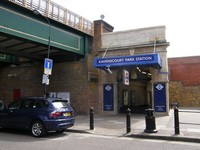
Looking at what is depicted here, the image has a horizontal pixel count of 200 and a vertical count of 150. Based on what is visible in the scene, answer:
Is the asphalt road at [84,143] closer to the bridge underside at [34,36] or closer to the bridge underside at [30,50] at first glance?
the bridge underside at [34,36]

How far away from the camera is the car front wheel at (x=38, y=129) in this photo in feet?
32.3

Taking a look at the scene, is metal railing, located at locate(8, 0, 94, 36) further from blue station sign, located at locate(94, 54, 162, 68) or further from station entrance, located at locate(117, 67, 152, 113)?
station entrance, located at locate(117, 67, 152, 113)

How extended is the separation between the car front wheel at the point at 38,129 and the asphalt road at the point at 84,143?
0.78 ft

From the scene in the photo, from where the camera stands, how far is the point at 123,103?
73.3 ft

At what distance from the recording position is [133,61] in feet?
50.7

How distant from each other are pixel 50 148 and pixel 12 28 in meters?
7.43

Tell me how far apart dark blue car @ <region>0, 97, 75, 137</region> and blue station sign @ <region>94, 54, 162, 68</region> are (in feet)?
20.0

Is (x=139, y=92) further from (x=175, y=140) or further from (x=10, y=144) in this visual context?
(x=10, y=144)

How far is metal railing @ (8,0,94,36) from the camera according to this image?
43.8 feet

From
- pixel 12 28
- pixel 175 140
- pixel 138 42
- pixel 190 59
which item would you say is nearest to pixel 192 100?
pixel 190 59

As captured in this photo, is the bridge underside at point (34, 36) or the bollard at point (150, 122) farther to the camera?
the bridge underside at point (34, 36)

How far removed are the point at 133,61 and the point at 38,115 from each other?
7716mm

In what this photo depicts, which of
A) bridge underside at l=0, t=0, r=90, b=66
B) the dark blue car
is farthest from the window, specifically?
bridge underside at l=0, t=0, r=90, b=66

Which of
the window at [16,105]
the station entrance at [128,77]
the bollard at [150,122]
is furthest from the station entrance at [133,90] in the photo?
the window at [16,105]
